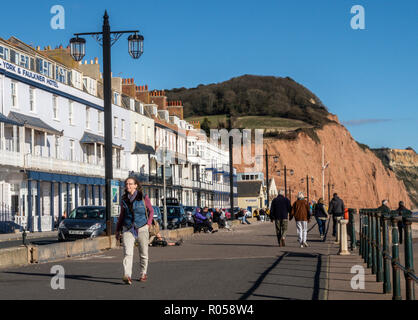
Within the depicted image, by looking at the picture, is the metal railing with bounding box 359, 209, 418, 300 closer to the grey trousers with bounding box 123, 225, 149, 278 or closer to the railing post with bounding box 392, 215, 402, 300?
the railing post with bounding box 392, 215, 402, 300

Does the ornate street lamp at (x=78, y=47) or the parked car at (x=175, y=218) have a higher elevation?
the ornate street lamp at (x=78, y=47)

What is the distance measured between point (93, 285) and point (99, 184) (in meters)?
41.7

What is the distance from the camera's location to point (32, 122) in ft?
140

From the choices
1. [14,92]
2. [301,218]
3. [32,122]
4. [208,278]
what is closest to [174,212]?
[32,122]

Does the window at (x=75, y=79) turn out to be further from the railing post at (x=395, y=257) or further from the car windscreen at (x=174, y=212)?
the railing post at (x=395, y=257)

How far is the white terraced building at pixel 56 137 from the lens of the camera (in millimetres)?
40719

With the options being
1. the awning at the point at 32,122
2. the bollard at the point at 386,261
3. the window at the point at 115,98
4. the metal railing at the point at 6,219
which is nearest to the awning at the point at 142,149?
the window at the point at 115,98

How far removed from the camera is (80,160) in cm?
5200

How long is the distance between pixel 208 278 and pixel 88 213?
624 inches

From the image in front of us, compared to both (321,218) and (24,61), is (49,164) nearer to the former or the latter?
(24,61)

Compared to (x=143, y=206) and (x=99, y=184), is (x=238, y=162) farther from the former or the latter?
(x=143, y=206)

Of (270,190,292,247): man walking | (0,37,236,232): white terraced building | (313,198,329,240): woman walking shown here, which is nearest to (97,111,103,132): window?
(0,37,236,232): white terraced building

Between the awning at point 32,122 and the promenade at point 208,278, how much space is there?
23.7 m

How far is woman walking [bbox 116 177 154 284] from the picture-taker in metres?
11.6
